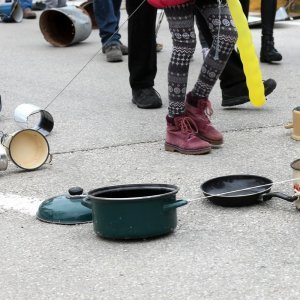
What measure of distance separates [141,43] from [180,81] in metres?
1.32

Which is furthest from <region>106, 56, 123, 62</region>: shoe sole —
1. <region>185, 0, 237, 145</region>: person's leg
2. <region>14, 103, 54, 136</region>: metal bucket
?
<region>185, 0, 237, 145</region>: person's leg

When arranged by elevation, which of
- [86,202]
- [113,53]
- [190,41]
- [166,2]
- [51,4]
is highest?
[166,2]

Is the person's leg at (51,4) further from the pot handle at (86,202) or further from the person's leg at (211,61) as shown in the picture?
the pot handle at (86,202)

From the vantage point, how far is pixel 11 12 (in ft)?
40.1

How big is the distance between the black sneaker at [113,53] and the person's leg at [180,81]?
3.50 m

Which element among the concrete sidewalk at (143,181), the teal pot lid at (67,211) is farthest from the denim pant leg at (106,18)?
the teal pot lid at (67,211)

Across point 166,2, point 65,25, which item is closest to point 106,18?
point 65,25

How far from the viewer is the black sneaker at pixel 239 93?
20.1 feet

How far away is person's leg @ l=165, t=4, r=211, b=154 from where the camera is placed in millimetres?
4812

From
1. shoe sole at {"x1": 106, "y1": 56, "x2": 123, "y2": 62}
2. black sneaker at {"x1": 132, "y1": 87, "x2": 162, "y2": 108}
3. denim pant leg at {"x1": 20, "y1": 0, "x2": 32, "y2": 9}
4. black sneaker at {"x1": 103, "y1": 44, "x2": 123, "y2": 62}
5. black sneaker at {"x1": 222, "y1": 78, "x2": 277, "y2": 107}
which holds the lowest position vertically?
denim pant leg at {"x1": 20, "y1": 0, "x2": 32, "y2": 9}

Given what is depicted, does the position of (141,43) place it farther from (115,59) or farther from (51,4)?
(51,4)

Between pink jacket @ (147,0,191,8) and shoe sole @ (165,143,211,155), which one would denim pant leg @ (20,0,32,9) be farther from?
pink jacket @ (147,0,191,8)

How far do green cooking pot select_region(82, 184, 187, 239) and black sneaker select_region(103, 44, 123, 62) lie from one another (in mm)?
4929

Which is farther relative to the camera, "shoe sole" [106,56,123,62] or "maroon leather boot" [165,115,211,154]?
"shoe sole" [106,56,123,62]
